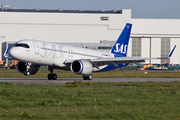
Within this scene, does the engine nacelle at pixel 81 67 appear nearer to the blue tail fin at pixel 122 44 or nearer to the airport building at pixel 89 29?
the blue tail fin at pixel 122 44

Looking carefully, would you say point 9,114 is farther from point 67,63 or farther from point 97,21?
point 97,21

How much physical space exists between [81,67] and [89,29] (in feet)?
Result: 290

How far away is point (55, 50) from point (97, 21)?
3484 inches

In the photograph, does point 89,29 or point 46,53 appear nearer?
point 46,53

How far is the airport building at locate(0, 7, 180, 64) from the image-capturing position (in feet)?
392

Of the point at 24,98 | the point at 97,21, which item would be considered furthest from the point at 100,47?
the point at 24,98

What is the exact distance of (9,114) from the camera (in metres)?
12.5


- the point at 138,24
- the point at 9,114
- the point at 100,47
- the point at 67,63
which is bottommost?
the point at 9,114

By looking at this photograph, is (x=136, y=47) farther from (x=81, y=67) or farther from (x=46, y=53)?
(x=46, y=53)

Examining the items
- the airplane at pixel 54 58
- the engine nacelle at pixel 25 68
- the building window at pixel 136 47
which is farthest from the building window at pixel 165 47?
the engine nacelle at pixel 25 68

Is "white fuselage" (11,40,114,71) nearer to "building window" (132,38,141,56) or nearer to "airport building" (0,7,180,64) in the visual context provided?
"airport building" (0,7,180,64)

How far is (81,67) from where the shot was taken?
3519cm

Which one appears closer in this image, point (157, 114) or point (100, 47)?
point (157, 114)

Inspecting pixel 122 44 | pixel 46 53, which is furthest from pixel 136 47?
pixel 46 53
